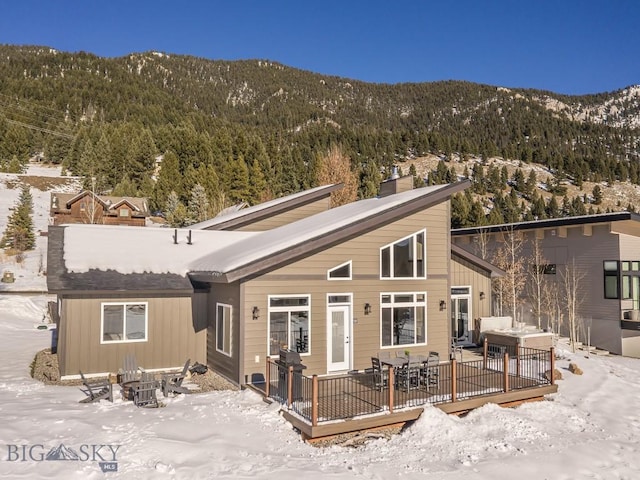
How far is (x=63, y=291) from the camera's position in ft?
39.7

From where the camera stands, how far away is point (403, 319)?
14211 millimetres

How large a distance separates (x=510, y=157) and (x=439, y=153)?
1276cm

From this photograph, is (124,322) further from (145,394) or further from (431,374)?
(431,374)

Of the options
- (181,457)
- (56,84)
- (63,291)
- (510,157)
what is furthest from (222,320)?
(56,84)

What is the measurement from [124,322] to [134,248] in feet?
8.89

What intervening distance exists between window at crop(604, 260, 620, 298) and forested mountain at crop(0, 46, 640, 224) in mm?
33387

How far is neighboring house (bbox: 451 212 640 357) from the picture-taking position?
21406mm

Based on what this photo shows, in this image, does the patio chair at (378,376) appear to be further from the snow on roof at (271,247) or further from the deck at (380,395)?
the snow on roof at (271,247)

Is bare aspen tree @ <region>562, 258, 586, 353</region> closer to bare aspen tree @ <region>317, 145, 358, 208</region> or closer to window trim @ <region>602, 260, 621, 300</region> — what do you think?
window trim @ <region>602, 260, 621, 300</region>

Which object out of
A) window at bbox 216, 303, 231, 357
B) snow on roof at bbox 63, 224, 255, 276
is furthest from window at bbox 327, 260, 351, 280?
snow on roof at bbox 63, 224, 255, 276

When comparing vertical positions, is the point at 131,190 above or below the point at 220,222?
above

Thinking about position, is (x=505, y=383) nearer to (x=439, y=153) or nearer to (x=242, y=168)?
(x=242, y=168)

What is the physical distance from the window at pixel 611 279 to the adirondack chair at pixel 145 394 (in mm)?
19915

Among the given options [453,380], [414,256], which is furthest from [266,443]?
[414,256]
